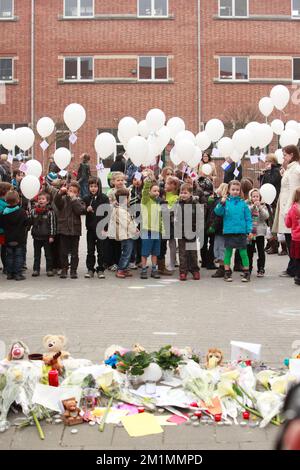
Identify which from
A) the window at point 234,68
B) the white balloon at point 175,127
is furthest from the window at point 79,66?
the white balloon at point 175,127

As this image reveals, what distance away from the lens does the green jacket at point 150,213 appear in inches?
464

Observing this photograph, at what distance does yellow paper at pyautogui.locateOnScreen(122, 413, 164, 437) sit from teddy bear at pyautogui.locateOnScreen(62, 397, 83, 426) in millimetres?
321

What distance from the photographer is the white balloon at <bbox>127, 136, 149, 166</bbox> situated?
476 inches

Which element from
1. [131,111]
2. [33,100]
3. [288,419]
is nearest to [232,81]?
[131,111]

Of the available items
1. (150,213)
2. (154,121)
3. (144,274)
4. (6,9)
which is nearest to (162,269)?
(144,274)

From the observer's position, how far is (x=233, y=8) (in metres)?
31.4

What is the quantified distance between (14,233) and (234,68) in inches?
877

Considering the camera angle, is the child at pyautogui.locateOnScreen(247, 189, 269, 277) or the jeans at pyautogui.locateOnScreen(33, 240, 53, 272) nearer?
the child at pyautogui.locateOnScreen(247, 189, 269, 277)

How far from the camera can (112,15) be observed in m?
30.8

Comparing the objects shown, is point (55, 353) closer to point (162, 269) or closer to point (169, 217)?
point (169, 217)

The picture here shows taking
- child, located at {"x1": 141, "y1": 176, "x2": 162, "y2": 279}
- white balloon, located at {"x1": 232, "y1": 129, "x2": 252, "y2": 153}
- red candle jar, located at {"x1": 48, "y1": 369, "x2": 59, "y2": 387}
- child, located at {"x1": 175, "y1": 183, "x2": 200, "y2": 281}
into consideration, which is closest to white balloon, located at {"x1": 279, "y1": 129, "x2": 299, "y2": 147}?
white balloon, located at {"x1": 232, "y1": 129, "x2": 252, "y2": 153}

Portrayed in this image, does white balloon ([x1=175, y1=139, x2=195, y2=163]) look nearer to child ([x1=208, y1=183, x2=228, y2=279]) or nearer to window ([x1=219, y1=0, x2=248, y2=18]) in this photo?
child ([x1=208, y1=183, x2=228, y2=279])

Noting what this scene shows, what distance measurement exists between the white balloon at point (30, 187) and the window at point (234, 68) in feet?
69.2

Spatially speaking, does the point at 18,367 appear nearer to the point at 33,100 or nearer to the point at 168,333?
the point at 168,333
